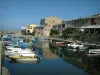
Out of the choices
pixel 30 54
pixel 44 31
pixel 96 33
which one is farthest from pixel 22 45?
pixel 44 31

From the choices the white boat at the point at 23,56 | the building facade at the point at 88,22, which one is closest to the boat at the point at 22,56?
the white boat at the point at 23,56

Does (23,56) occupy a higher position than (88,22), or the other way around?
(88,22)

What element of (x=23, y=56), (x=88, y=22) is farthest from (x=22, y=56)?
(x=88, y=22)

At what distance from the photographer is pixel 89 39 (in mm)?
37500

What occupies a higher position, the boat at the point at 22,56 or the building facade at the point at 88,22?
the building facade at the point at 88,22

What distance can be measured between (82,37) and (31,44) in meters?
10.9

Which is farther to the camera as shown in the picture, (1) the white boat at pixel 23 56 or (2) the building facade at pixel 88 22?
(2) the building facade at pixel 88 22

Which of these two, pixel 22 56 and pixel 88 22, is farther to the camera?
pixel 88 22

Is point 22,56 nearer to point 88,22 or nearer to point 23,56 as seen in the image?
point 23,56

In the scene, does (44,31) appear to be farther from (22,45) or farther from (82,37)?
(22,45)

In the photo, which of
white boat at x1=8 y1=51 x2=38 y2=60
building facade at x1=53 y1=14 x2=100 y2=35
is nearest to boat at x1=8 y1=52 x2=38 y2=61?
white boat at x1=8 y1=51 x2=38 y2=60

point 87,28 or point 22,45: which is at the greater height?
point 87,28

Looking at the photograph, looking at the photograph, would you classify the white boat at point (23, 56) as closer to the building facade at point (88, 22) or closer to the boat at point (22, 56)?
the boat at point (22, 56)

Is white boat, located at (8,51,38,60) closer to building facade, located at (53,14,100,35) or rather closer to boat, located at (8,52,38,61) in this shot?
boat, located at (8,52,38,61)
